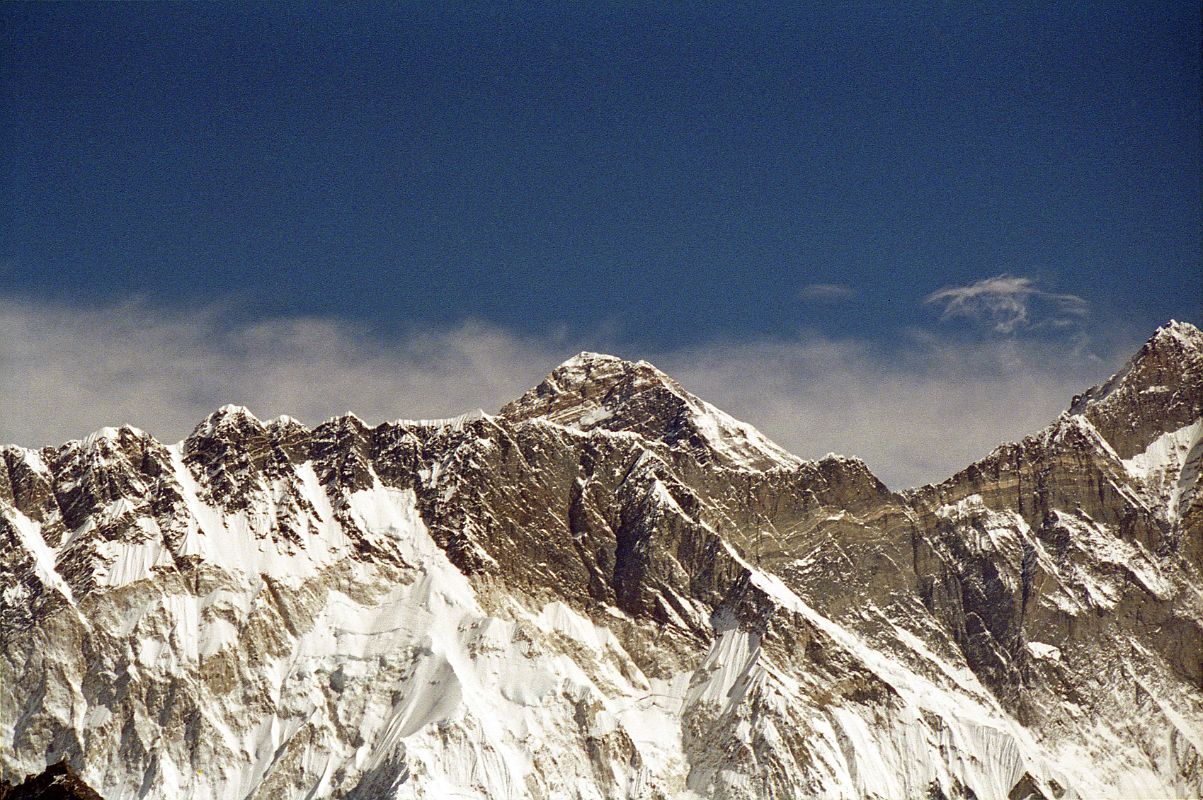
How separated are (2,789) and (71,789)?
10.6m

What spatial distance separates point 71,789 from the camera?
10356 centimetres

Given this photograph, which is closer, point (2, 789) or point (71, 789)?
point (71, 789)

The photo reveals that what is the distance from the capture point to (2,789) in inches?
4397
